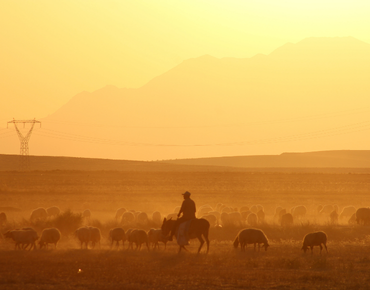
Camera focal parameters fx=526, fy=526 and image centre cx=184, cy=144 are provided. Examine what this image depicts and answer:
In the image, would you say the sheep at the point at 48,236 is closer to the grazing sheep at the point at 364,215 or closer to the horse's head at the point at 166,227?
the horse's head at the point at 166,227

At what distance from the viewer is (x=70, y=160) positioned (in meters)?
109

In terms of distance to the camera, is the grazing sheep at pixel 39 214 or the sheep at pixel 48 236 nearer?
the sheep at pixel 48 236

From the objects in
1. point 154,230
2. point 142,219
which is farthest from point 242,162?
point 154,230

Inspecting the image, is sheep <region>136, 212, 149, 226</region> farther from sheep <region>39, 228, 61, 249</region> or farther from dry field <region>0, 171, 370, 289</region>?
sheep <region>39, 228, 61, 249</region>

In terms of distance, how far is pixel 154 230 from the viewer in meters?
18.9

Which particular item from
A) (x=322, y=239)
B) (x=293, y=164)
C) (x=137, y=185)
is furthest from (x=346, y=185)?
(x=293, y=164)

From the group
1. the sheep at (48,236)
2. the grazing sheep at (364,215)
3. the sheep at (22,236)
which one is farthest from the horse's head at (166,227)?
the grazing sheep at (364,215)

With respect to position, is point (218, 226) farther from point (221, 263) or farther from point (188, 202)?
point (221, 263)

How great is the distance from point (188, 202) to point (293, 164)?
12774cm

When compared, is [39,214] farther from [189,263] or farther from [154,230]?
[189,263]

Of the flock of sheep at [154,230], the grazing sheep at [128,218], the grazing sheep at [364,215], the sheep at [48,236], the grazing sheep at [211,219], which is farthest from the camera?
the grazing sheep at [364,215]

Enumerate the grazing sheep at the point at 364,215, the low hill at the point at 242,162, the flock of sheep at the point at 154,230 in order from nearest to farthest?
the flock of sheep at the point at 154,230, the grazing sheep at the point at 364,215, the low hill at the point at 242,162

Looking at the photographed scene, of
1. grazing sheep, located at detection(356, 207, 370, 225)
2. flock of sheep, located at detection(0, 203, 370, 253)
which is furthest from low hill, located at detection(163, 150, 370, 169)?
grazing sheep, located at detection(356, 207, 370, 225)

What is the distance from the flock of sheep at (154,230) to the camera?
1791 cm
